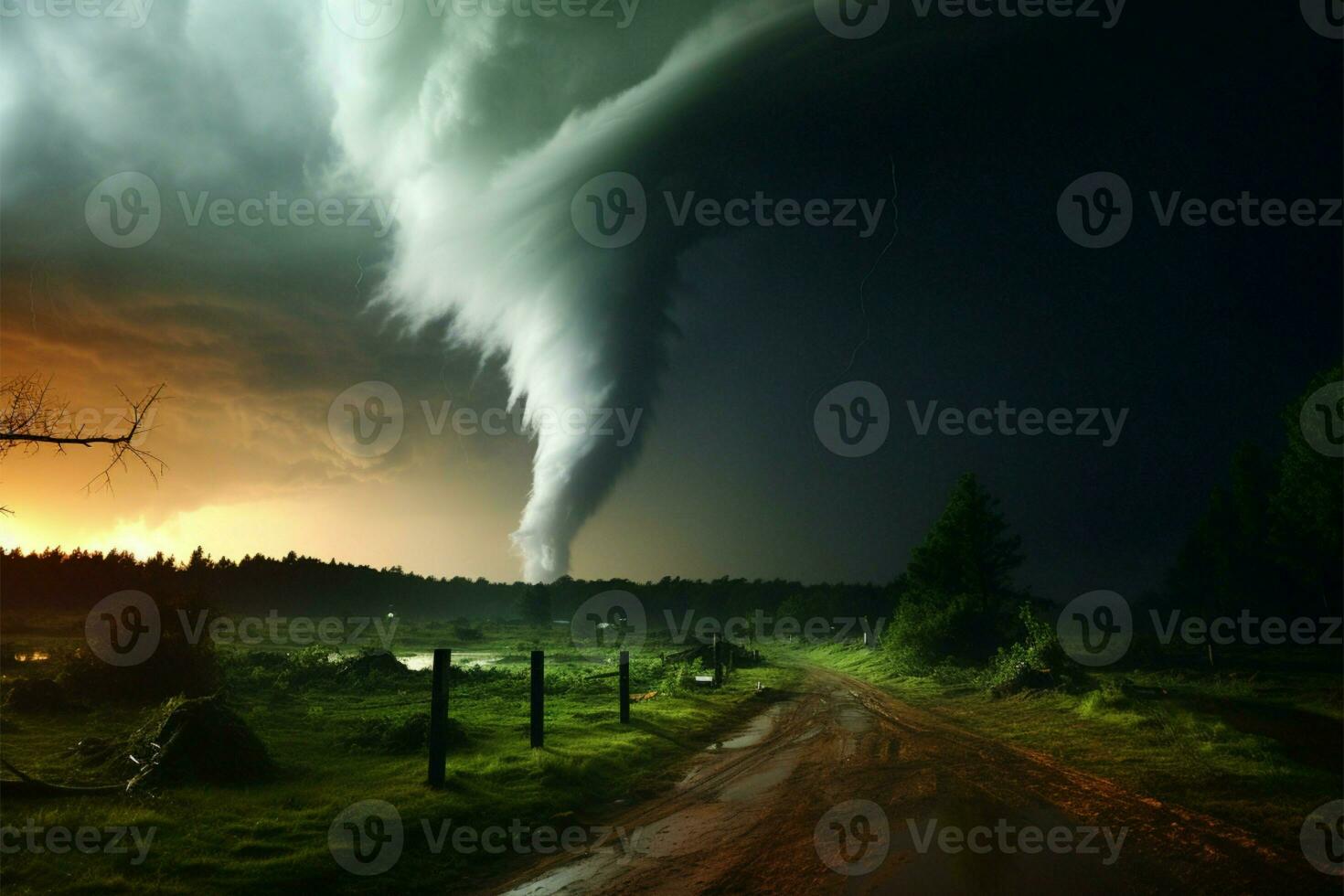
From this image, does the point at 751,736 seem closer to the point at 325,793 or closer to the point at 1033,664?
the point at 325,793

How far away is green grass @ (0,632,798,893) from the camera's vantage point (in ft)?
25.3

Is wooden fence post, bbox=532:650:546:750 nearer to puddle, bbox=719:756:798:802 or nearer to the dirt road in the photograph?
the dirt road

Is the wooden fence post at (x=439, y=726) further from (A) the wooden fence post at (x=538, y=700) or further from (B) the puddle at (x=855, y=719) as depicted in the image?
(B) the puddle at (x=855, y=719)

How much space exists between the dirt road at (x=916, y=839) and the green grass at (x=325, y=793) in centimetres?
146

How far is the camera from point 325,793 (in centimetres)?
1135

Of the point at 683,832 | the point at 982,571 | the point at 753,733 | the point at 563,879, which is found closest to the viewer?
the point at 563,879

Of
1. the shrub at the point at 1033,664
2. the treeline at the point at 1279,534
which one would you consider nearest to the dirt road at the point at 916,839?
the shrub at the point at 1033,664

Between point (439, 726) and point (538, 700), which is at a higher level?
point (439, 726)

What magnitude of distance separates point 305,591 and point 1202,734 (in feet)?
435

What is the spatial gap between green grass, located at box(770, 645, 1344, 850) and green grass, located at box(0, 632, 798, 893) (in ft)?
29.3

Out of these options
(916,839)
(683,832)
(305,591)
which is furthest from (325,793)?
(305,591)

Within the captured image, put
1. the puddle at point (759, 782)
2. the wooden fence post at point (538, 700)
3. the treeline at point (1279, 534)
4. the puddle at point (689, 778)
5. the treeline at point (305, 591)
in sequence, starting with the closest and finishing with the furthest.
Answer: the puddle at point (759, 782) → the puddle at point (689, 778) → the wooden fence post at point (538, 700) → the treeline at point (1279, 534) → the treeline at point (305, 591)

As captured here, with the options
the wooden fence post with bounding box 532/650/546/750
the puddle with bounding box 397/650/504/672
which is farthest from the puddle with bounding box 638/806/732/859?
the puddle with bounding box 397/650/504/672

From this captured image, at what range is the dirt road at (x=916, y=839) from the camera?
721cm
